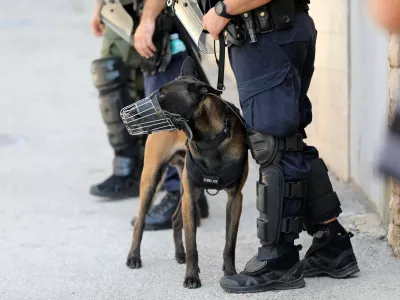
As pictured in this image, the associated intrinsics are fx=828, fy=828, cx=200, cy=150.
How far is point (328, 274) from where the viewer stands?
4035 mm

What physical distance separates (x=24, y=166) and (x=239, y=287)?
3.50m

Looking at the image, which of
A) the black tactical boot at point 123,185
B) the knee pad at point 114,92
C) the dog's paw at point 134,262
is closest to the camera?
the dog's paw at point 134,262

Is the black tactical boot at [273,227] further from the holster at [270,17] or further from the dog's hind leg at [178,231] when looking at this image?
the dog's hind leg at [178,231]

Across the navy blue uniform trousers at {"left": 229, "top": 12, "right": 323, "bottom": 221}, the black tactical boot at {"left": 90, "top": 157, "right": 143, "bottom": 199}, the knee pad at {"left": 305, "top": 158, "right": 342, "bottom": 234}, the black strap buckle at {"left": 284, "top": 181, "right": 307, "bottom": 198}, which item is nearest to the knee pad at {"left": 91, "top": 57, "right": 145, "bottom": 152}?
the black tactical boot at {"left": 90, "top": 157, "right": 143, "bottom": 199}

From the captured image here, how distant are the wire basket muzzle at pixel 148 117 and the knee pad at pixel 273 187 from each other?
1.30 ft

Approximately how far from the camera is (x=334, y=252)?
13.1ft

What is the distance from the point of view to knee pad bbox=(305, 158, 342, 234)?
390cm

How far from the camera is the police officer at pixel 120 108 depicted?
513cm

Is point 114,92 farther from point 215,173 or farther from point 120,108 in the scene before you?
point 215,173

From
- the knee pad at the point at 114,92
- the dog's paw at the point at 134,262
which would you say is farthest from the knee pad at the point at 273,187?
the knee pad at the point at 114,92

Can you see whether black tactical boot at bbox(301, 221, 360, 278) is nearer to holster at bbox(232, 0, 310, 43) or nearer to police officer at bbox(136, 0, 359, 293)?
police officer at bbox(136, 0, 359, 293)

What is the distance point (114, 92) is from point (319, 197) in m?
2.20

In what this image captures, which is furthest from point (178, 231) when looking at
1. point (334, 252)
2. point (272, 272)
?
point (334, 252)

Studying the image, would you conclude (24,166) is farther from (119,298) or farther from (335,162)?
(119,298)
